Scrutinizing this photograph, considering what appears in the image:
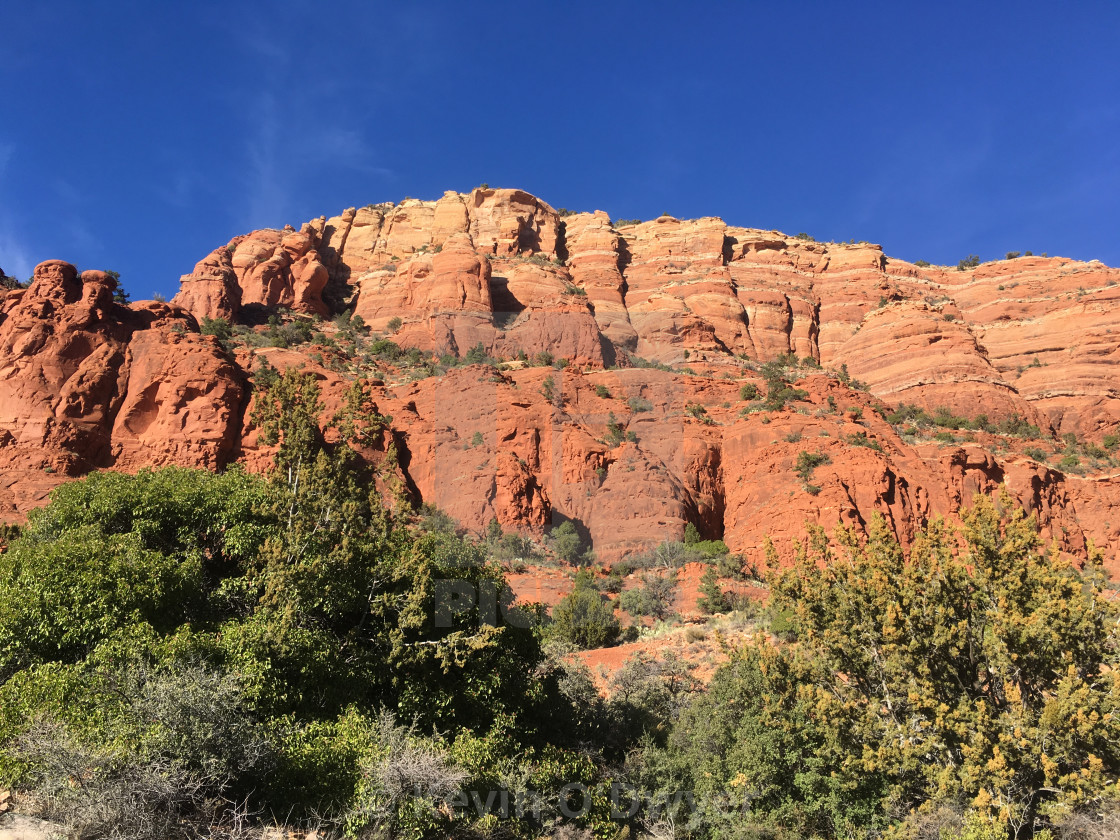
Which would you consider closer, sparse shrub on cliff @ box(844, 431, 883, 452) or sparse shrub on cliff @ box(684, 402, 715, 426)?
sparse shrub on cliff @ box(844, 431, 883, 452)

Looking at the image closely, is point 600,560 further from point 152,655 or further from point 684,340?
point 684,340

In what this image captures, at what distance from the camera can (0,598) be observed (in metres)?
11.4

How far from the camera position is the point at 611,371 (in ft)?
144

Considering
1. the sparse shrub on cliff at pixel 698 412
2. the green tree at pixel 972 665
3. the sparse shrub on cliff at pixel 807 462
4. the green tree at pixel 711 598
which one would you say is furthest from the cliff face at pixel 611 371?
the green tree at pixel 972 665

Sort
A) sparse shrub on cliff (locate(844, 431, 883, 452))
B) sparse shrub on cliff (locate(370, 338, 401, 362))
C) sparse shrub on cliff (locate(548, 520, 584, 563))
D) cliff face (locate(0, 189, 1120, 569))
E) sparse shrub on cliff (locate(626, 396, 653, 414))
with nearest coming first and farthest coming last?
1. sparse shrub on cliff (locate(548, 520, 584, 563))
2. cliff face (locate(0, 189, 1120, 569))
3. sparse shrub on cliff (locate(844, 431, 883, 452))
4. sparse shrub on cliff (locate(626, 396, 653, 414))
5. sparse shrub on cliff (locate(370, 338, 401, 362))

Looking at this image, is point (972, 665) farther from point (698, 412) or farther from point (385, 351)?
point (385, 351)

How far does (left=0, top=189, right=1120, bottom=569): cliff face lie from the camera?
106 ft

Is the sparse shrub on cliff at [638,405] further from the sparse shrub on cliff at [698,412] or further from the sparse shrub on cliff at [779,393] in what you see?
the sparse shrub on cliff at [779,393]

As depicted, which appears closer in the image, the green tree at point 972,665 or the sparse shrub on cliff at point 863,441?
the green tree at point 972,665

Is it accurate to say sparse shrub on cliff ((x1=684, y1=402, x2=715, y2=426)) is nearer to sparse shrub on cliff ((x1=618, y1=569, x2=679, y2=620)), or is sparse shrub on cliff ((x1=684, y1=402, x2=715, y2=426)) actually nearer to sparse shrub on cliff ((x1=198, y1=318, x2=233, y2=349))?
sparse shrub on cliff ((x1=618, y1=569, x2=679, y2=620))

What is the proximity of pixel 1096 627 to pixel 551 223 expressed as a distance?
63965 mm

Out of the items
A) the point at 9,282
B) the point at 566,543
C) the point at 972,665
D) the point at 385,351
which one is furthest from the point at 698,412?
the point at 9,282

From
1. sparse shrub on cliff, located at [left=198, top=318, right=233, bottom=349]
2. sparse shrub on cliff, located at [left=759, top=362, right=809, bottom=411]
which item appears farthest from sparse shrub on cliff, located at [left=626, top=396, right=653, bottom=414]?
sparse shrub on cliff, located at [left=198, top=318, right=233, bottom=349]

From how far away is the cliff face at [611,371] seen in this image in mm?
32375
